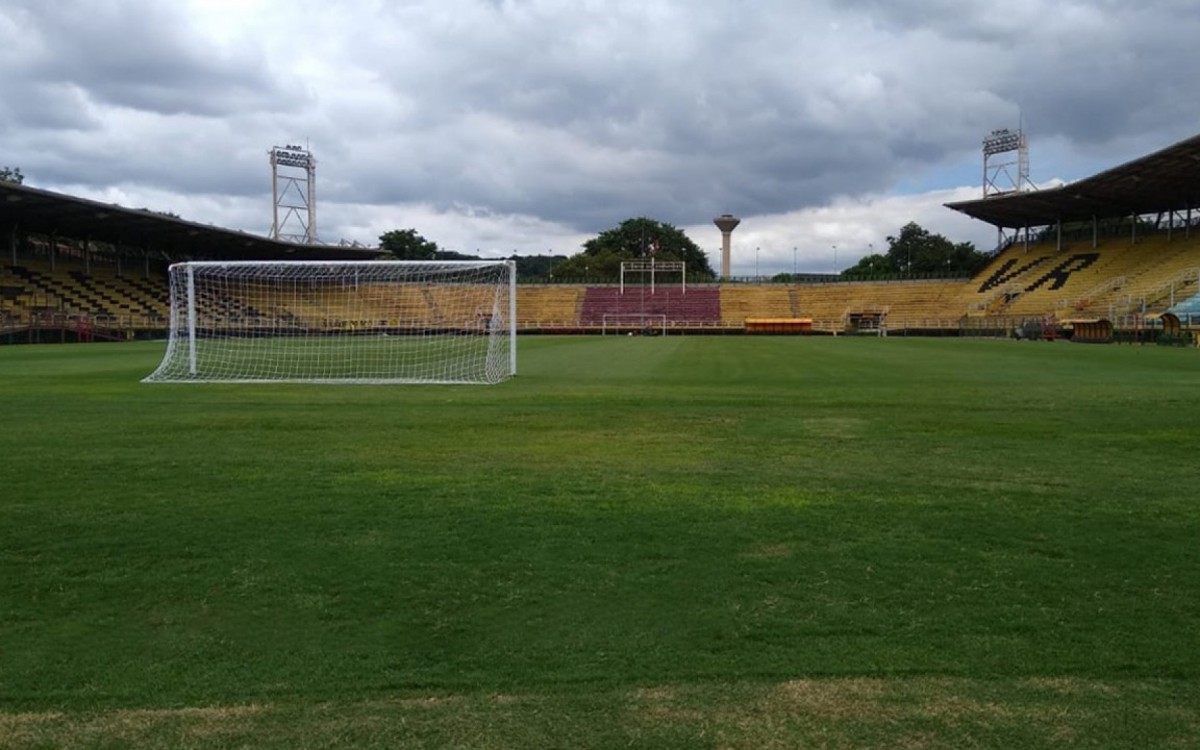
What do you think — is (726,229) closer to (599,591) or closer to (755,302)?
(755,302)

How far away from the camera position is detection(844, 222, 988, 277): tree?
114 m

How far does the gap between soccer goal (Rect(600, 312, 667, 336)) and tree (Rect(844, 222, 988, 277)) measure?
43561mm

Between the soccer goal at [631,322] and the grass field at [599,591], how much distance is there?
65.2m

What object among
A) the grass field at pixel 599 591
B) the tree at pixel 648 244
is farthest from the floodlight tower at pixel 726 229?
the grass field at pixel 599 591

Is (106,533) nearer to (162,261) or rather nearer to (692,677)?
(692,677)

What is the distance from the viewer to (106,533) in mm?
5566

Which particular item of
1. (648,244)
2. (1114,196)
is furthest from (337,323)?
(648,244)

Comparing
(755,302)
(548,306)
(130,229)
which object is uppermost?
(130,229)

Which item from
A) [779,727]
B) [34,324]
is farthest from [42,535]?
[34,324]

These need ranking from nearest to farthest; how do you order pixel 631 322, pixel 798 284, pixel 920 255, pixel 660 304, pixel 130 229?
pixel 130 229, pixel 631 322, pixel 660 304, pixel 798 284, pixel 920 255

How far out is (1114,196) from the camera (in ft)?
195

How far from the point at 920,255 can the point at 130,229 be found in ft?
315

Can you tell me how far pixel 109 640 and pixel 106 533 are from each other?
1.95 metres

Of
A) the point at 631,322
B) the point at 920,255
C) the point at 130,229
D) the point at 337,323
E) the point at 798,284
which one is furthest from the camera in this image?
the point at 920,255
